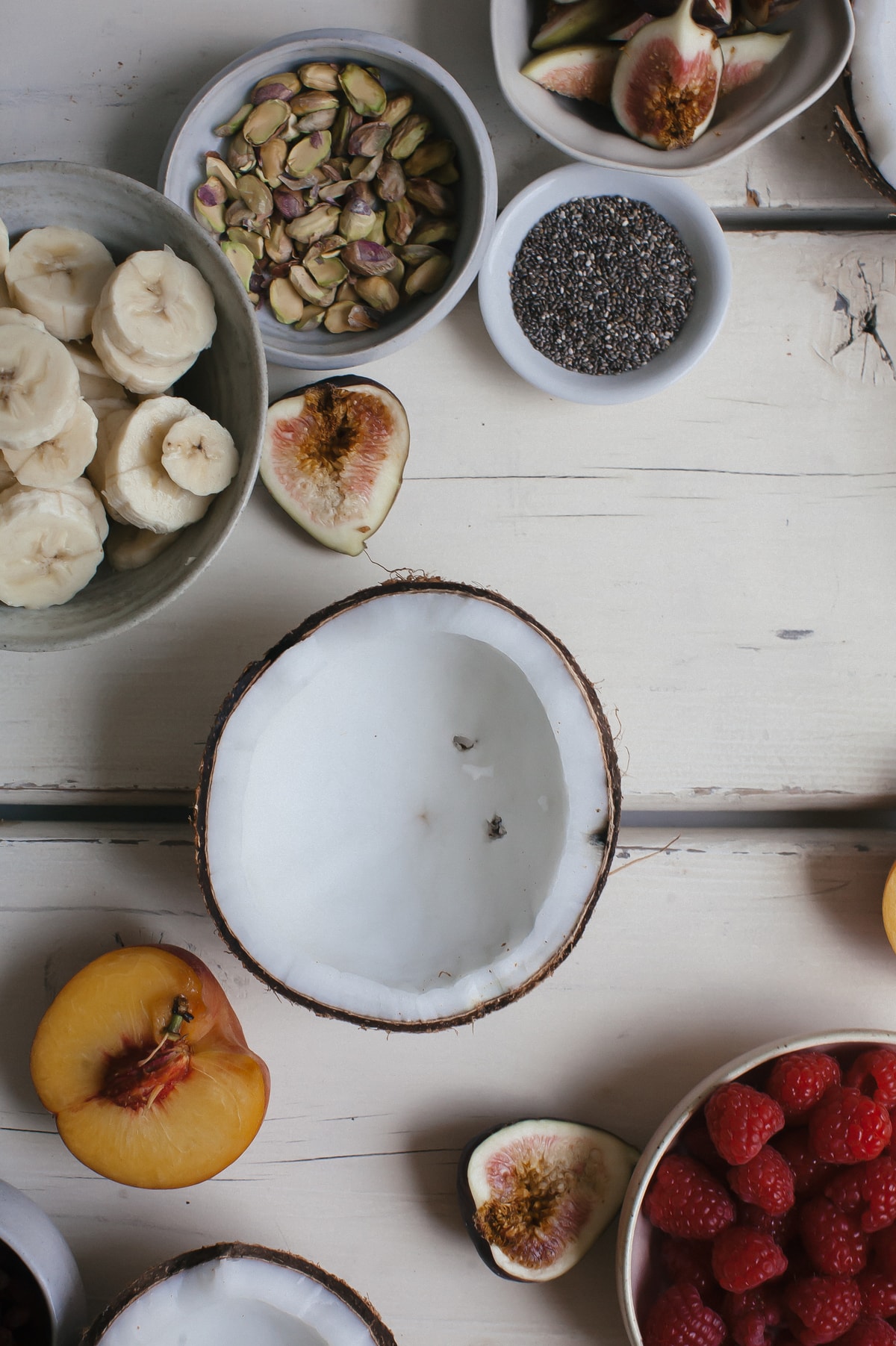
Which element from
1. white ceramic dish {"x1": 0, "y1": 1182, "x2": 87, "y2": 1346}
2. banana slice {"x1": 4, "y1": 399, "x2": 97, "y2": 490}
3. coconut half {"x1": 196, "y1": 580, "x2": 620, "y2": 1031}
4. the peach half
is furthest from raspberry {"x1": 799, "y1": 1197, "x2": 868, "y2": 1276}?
banana slice {"x1": 4, "y1": 399, "x2": 97, "y2": 490}

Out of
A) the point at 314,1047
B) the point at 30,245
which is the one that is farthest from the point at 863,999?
the point at 30,245

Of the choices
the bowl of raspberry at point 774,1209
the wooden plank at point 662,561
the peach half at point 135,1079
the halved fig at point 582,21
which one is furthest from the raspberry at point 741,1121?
the halved fig at point 582,21

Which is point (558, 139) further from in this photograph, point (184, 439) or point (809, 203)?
point (184, 439)

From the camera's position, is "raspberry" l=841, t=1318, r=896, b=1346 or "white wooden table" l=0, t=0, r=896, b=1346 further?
"white wooden table" l=0, t=0, r=896, b=1346

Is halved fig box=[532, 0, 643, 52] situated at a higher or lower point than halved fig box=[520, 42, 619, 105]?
higher

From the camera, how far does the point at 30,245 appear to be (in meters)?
0.61

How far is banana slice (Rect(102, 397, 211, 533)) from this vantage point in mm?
606

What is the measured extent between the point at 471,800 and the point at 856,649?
→ 36 cm

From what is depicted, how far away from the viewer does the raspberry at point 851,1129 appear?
0.65m

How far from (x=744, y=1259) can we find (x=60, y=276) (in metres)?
0.84

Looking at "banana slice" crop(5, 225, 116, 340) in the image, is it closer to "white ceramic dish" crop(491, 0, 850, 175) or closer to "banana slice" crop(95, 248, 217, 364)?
"banana slice" crop(95, 248, 217, 364)

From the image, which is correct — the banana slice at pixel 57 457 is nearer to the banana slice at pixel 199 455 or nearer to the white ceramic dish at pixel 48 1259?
the banana slice at pixel 199 455

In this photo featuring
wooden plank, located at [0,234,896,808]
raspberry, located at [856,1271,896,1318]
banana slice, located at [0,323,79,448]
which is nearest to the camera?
banana slice, located at [0,323,79,448]

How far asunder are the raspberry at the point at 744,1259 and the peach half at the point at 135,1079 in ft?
1.17
